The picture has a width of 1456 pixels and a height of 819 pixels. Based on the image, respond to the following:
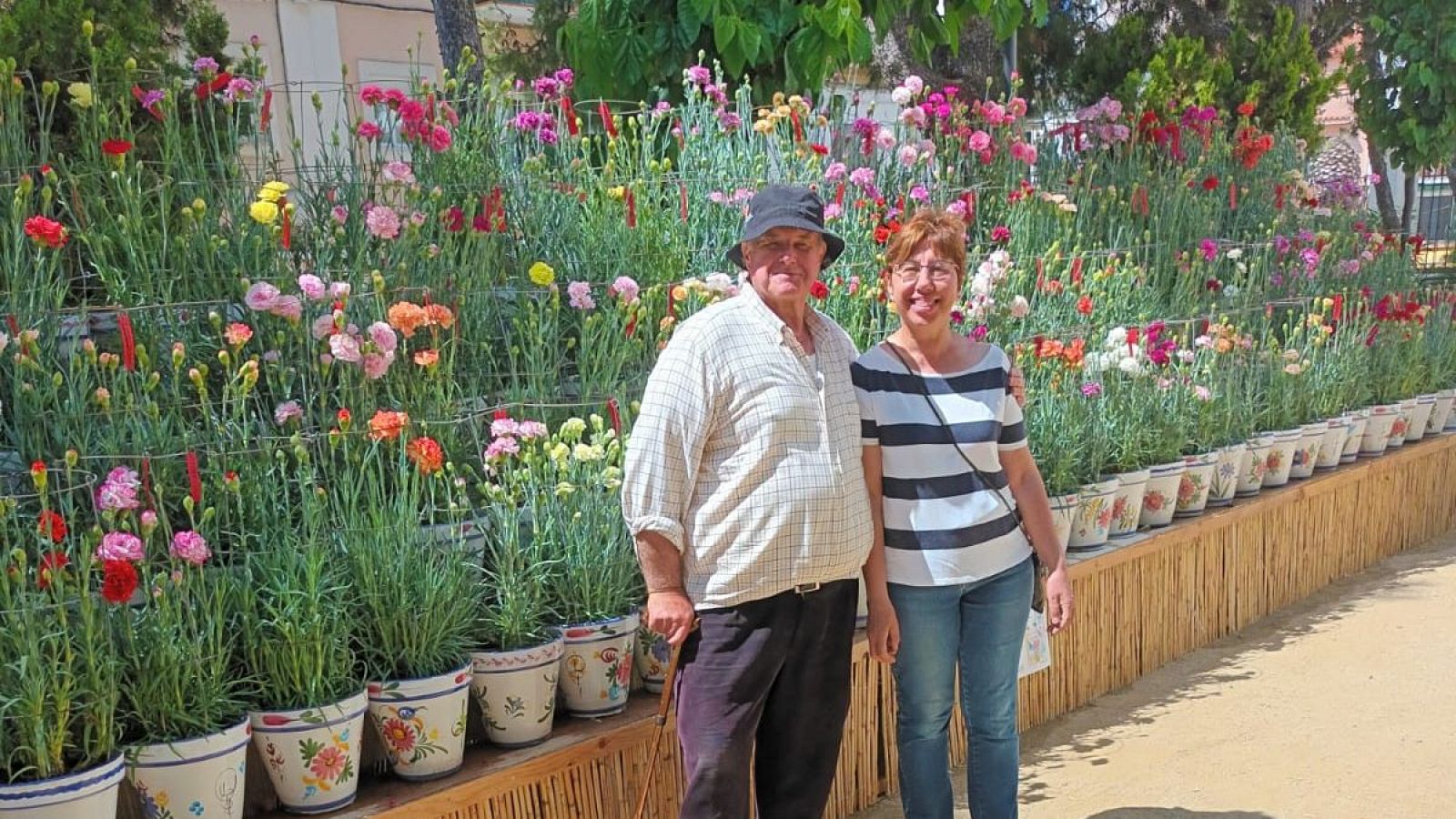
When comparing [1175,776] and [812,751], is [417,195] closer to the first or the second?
[812,751]

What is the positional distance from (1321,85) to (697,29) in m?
5.29

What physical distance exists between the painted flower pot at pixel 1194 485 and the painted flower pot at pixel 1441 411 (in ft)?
6.82

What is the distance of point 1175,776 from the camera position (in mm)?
3141

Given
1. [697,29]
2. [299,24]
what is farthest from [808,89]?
[299,24]

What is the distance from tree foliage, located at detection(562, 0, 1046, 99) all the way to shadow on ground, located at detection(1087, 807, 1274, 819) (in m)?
2.44

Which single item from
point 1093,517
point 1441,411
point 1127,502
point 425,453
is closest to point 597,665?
point 425,453

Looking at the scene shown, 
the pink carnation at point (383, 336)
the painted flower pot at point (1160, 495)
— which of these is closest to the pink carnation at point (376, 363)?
the pink carnation at point (383, 336)

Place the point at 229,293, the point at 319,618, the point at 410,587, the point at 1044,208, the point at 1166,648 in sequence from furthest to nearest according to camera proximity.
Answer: the point at 1044,208
the point at 1166,648
the point at 229,293
the point at 410,587
the point at 319,618

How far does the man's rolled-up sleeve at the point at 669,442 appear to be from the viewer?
6.87ft

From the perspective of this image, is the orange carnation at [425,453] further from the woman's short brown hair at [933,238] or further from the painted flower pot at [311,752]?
the woman's short brown hair at [933,238]

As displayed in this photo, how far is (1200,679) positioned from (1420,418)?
2.38 meters

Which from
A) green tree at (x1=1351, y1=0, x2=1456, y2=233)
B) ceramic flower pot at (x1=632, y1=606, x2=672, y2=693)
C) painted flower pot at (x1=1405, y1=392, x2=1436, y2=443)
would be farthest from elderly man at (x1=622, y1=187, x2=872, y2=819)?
green tree at (x1=1351, y1=0, x2=1456, y2=233)

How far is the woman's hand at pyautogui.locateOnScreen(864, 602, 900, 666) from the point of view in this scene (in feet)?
7.74

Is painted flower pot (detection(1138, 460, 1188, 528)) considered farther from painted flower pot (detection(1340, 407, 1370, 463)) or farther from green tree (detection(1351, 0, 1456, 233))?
green tree (detection(1351, 0, 1456, 233))
